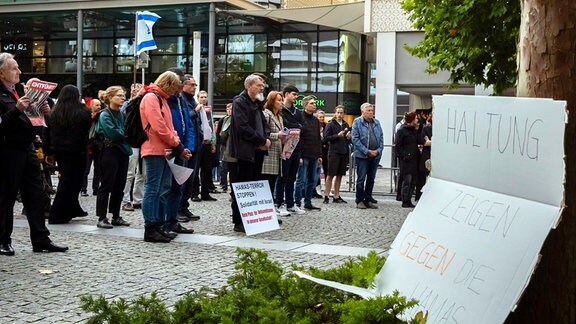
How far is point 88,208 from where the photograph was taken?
12.0 meters

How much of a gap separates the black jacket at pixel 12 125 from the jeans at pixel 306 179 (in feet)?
20.4

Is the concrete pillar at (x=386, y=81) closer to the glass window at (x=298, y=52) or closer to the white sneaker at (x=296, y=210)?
the glass window at (x=298, y=52)

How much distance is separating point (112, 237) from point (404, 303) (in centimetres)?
676

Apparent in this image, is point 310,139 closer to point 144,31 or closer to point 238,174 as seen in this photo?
A: point 238,174

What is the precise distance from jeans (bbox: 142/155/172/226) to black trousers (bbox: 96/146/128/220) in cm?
142

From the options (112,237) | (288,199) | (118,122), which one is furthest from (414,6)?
(112,237)

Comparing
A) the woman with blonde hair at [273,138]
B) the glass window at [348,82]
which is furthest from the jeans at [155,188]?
the glass window at [348,82]

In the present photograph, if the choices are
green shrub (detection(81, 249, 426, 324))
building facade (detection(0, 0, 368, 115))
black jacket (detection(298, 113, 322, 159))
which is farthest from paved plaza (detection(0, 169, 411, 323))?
building facade (detection(0, 0, 368, 115))

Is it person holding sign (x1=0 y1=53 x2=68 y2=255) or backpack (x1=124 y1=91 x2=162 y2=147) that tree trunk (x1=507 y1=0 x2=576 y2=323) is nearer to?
person holding sign (x1=0 y1=53 x2=68 y2=255)

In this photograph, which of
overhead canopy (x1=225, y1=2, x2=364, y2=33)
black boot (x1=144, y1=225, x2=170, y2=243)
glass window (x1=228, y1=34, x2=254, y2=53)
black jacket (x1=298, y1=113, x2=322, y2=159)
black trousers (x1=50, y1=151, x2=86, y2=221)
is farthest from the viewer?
glass window (x1=228, y1=34, x2=254, y2=53)

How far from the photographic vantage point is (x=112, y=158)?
9.58 meters

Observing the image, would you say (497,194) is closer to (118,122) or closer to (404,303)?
(404,303)

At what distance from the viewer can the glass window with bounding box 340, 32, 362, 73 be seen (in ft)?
134

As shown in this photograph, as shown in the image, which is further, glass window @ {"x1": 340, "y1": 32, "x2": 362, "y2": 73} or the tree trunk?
glass window @ {"x1": 340, "y1": 32, "x2": 362, "y2": 73}
